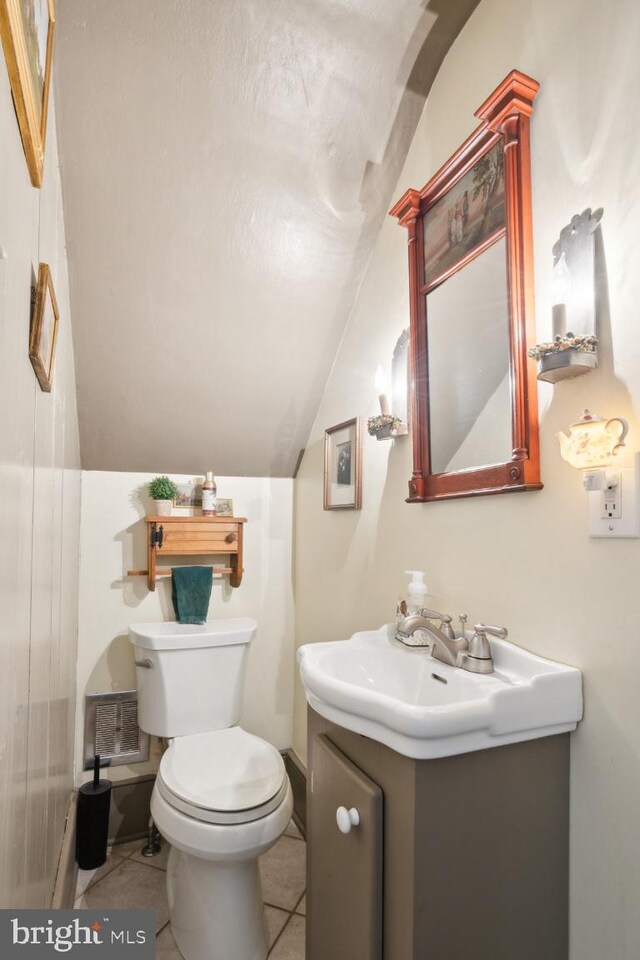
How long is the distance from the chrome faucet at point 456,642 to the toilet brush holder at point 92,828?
1425mm

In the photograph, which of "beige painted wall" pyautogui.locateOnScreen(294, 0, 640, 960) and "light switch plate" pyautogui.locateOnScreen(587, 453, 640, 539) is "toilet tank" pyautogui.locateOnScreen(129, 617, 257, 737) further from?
"light switch plate" pyautogui.locateOnScreen(587, 453, 640, 539)

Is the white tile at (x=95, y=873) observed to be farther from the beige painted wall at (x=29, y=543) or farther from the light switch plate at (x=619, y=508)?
Answer: the light switch plate at (x=619, y=508)

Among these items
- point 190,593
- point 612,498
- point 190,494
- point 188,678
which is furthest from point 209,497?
point 612,498

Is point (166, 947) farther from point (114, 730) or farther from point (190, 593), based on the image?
point (190, 593)

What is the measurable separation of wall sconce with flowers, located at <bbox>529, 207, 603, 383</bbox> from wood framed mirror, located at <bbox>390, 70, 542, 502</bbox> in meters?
0.12

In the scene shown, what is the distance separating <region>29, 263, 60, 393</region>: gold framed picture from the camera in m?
0.84

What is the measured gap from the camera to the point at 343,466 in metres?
1.89

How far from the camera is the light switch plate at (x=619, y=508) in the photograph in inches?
33.4

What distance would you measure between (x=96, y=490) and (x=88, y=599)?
0.44m

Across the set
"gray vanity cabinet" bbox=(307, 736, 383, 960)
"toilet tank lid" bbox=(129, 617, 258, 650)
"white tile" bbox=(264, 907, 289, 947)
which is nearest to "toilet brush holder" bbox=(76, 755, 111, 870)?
"toilet tank lid" bbox=(129, 617, 258, 650)

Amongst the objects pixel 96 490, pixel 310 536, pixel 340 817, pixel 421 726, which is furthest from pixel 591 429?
pixel 96 490

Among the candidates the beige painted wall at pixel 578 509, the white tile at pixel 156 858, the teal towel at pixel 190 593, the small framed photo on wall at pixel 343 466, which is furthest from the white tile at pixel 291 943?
the small framed photo on wall at pixel 343 466

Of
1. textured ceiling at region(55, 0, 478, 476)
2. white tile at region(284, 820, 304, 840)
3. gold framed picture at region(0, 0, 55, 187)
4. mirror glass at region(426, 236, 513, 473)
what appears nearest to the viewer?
gold framed picture at region(0, 0, 55, 187)

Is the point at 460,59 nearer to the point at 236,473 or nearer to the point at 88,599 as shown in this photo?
the point at 236,473
